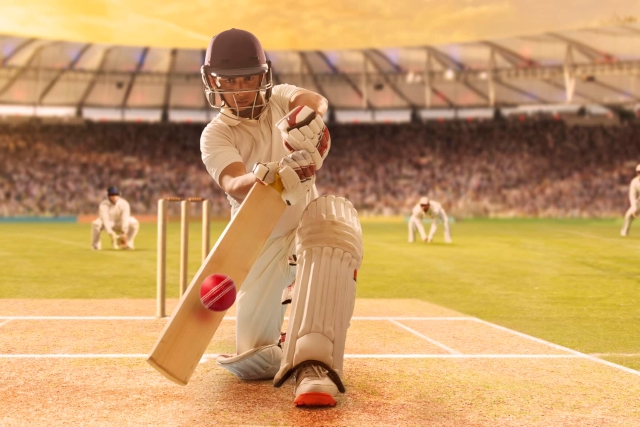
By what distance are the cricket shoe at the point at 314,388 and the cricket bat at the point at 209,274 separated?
581 millimetres

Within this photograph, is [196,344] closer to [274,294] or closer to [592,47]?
[274,294]

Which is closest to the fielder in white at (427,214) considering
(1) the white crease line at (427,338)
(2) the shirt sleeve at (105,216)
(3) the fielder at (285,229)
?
(2) the shirt sleeve at (105,216)

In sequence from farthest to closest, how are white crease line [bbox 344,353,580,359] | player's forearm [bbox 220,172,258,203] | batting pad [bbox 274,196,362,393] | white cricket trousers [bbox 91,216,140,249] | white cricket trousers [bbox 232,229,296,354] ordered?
white cricket trousers [bbox 91,216,140,249] < white crease line [bbox 344,353,580,359] < white cricket trousers [bbox 232,229,296,354] < player's forearm [bbox 220,172,258,203] < batting pad [bbox 274,196,362,393]

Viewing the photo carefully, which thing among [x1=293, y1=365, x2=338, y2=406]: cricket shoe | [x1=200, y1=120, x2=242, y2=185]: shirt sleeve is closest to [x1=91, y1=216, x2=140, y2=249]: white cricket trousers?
[x1=200, y1=120, x2=242, y2=185]: shirt sleeve

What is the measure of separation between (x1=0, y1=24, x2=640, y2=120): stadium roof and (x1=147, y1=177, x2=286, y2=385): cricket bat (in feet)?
115

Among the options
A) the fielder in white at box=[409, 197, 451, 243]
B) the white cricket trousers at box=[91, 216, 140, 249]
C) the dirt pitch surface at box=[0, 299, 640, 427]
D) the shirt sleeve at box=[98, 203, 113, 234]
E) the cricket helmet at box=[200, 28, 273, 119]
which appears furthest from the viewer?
the fielder in white at box=[409, 197, 451, 243]

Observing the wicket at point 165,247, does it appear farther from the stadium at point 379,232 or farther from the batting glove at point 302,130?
the batting glove at point 302,130

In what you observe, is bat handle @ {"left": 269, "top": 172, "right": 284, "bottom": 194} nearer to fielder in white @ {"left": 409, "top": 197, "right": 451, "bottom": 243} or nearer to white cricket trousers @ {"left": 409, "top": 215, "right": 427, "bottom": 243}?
A: fielder in white @ {"left": 409, "top": 197, "right": 451, "bottom": 243}

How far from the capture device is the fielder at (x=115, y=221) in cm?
1551

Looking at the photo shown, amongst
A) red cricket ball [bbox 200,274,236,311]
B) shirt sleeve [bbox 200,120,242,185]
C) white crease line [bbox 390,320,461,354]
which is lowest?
Result: white crease line [bbox 390,320,461,354]

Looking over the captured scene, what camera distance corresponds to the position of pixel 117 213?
52.4 feet

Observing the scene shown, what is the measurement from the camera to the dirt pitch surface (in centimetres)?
341

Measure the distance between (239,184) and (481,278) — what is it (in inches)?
344

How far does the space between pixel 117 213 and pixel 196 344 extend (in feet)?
43.2
